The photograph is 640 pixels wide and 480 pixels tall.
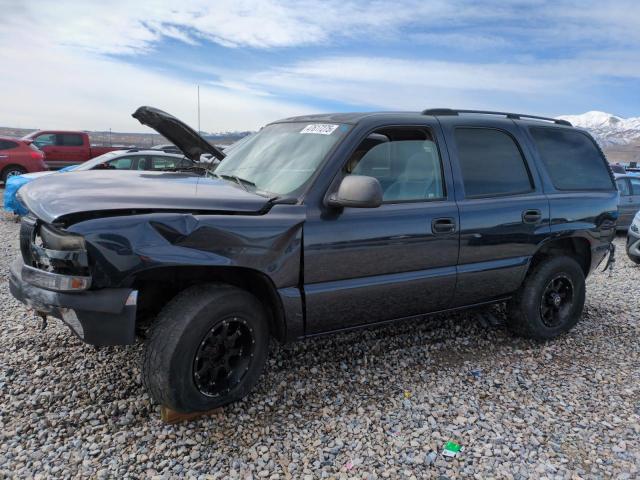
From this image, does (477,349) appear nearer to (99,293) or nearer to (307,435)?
(307,435)

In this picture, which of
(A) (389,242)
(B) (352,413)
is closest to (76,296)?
(B) (352,413)

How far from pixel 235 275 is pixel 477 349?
225cm

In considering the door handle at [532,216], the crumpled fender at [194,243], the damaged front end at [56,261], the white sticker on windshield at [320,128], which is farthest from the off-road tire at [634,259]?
the damaged front end at [56,261]

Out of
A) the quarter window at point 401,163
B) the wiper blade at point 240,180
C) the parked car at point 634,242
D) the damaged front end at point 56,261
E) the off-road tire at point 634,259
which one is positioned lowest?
the off-road tire at point 634,259

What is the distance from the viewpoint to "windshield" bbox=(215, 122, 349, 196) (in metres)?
3.20

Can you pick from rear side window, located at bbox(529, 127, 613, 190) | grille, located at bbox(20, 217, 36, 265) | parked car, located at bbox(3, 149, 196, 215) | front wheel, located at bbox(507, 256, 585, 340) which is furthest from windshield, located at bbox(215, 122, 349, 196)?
parked car, located at bbox(3, 149, 196, 215)

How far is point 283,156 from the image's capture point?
3.45 metres

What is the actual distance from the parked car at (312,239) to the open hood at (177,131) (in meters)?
0.94

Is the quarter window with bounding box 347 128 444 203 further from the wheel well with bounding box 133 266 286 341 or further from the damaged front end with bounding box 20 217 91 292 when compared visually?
the damaged front end with bounding box 20 217 91 292

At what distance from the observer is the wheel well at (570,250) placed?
4215 millimetres

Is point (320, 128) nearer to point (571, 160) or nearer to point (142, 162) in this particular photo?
point (571, 160)

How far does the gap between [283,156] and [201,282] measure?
43.4 inches

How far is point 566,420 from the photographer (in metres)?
3.09

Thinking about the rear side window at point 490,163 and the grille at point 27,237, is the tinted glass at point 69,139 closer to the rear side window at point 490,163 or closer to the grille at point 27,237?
the grille at point 27,237
